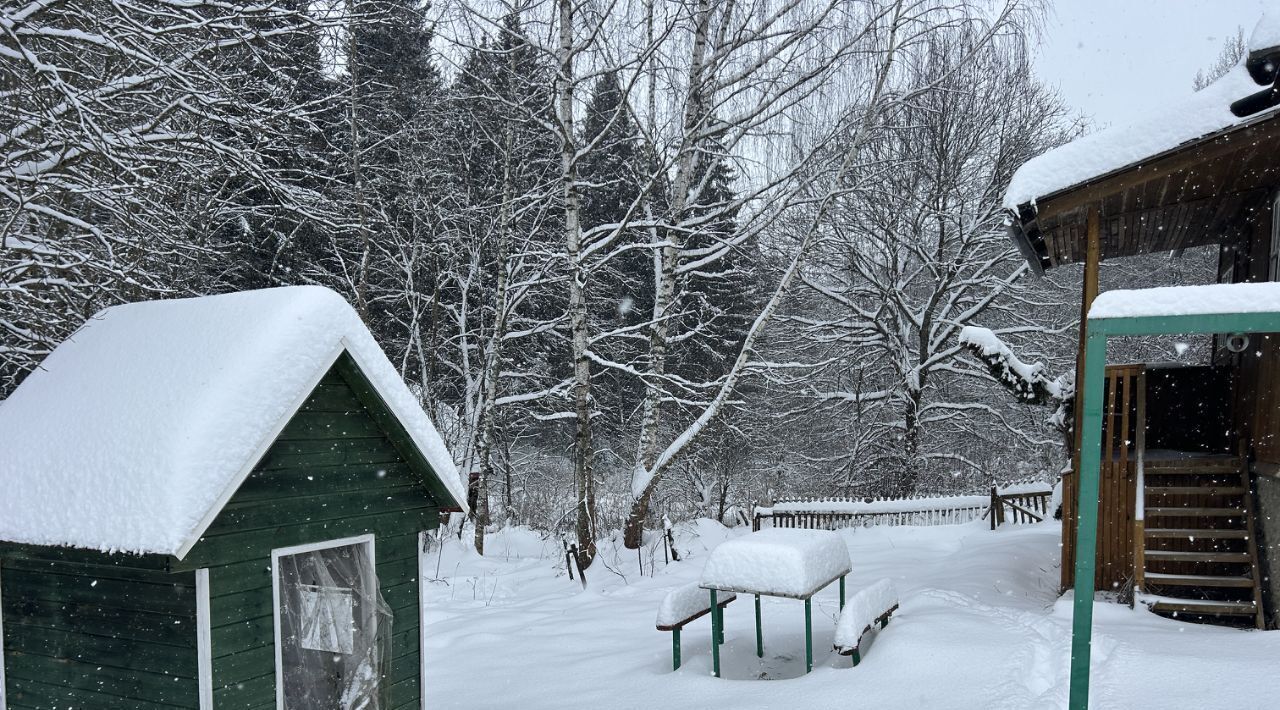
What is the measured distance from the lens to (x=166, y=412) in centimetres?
438

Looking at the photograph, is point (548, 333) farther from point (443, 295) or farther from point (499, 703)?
point (499, 703)

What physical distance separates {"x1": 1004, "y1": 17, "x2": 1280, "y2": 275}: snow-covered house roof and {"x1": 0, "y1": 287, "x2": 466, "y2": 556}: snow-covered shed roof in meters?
6.25

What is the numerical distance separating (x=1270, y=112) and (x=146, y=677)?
354 inches

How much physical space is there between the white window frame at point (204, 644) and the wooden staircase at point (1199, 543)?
763 cm

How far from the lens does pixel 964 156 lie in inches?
704

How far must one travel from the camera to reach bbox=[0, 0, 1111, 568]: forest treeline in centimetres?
650

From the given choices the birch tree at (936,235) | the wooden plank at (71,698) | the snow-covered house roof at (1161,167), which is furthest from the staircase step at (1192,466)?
the birch tree at (936,235)

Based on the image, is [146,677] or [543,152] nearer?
[146,677]

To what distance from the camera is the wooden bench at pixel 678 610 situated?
7.24 meters

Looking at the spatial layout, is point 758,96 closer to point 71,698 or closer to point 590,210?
point 590,210

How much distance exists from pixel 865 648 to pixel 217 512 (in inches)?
246

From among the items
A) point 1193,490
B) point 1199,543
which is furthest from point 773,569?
point 1199,543

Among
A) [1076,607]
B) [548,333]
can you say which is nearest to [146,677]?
[1076,607]

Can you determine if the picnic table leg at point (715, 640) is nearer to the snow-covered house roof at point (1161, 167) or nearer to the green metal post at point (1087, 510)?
the green metal post at point (1087, 510)
